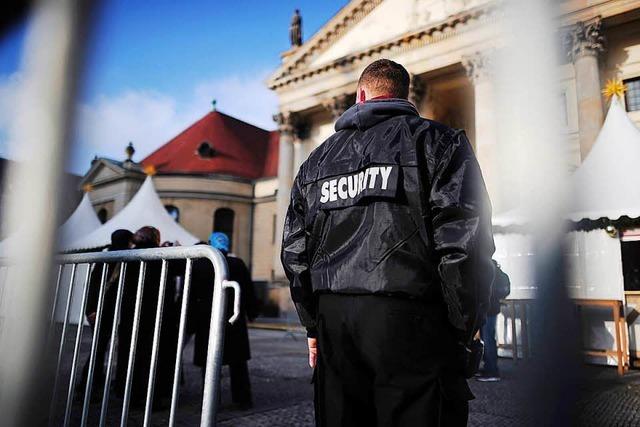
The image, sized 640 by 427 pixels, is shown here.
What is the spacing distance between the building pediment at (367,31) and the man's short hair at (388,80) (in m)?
16.3

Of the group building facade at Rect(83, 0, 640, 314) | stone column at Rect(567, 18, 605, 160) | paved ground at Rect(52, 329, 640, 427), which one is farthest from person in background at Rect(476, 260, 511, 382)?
stone column at Rect(567, 18, 605, 160)

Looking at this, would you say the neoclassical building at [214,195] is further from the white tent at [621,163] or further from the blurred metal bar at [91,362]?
the blurred metal bar at [91,362]

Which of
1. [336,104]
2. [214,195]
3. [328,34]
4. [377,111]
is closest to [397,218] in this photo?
[377,111]

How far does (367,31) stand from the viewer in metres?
20.9

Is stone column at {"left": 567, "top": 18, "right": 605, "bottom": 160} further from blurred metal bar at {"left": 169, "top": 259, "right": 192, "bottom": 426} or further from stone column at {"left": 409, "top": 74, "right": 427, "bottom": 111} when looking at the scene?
blurred metal bar at {"left": 169, "top": 259, "right": 192, "bottom": 426}

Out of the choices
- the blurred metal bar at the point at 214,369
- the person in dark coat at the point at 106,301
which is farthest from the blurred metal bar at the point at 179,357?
the person in dark coat at the point at 106,301

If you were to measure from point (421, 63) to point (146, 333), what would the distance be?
664 inches

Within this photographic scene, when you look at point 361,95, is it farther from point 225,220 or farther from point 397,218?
point 225,220

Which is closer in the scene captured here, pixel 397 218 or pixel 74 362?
pixel 397 218

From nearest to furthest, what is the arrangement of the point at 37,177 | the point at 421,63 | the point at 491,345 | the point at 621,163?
1. the point at 37,177
2. the point at 491,345
3. the point at 621,163
4. the point at 421,63

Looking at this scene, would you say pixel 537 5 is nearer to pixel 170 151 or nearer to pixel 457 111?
pixel 457 111

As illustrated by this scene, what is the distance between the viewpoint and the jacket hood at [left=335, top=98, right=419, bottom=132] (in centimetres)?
210

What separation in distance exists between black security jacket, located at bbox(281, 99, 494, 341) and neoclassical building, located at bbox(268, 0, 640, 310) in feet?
38.9

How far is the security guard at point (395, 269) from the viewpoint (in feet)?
5.69
